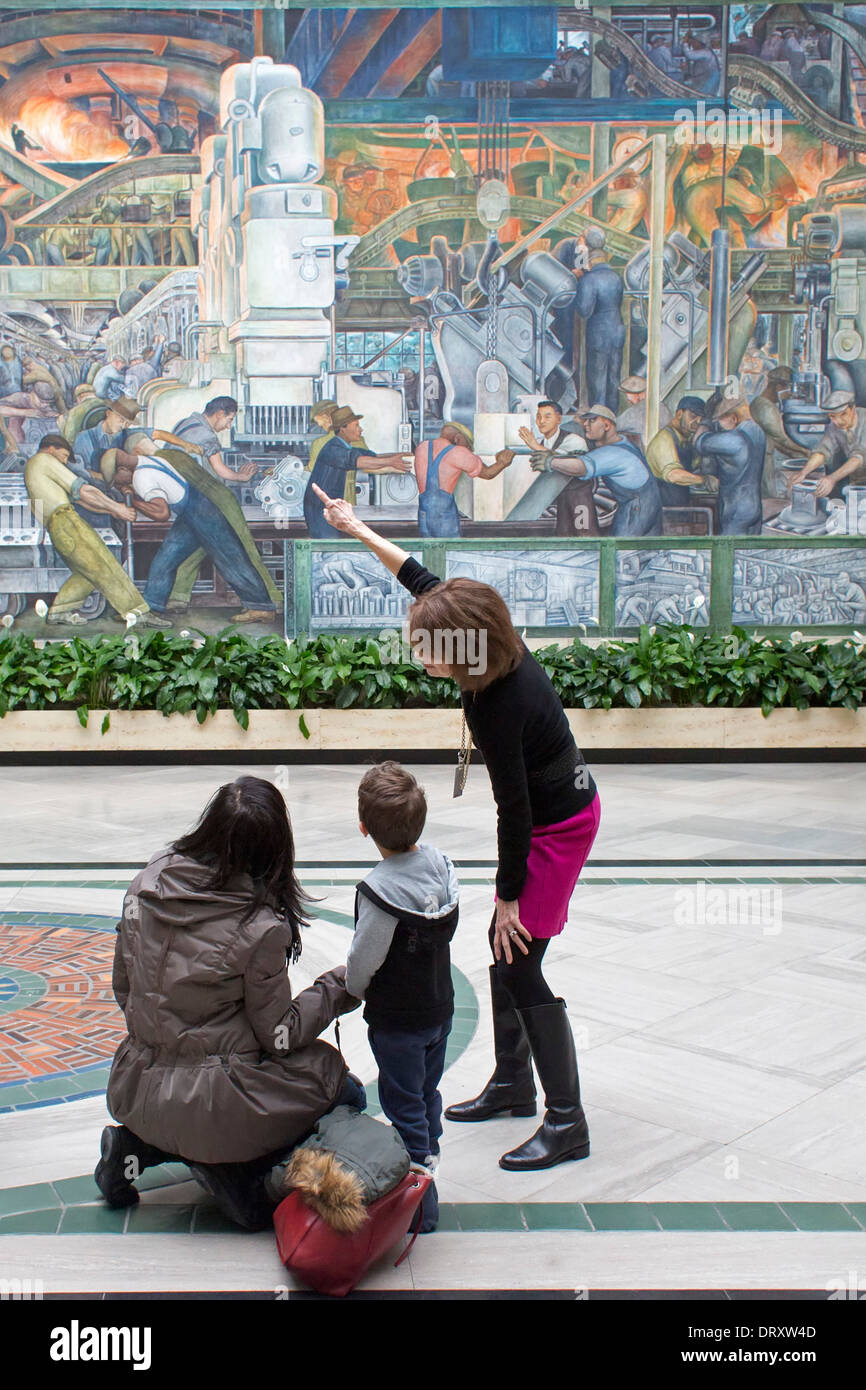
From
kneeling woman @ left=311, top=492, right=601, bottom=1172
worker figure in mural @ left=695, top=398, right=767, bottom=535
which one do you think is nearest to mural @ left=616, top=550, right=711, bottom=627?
worker figure in mural @ left=695, top=398, right=767, bottom=535

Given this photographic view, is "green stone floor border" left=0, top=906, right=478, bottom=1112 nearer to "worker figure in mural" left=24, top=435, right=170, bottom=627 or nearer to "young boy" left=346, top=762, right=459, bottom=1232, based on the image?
"young boy" left=346, top=762, right=459, bottom=1232

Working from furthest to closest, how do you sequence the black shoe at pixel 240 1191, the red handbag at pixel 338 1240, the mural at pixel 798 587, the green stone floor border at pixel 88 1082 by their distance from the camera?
the mural at pixel 798 587 < the green stone floor border at pixel 88 1082 < the black shoe at pixel 240 1191 < the red handbag at pixel 338 1240

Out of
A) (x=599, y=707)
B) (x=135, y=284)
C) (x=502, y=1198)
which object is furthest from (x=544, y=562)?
(x=502, y=1198)

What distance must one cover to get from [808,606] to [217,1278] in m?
12.6

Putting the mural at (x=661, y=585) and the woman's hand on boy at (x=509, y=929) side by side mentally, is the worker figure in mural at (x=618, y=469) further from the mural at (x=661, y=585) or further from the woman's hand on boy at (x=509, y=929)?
the woman's hand on boy at (x=509, y=929)

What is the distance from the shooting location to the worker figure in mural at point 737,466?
46.3 feet

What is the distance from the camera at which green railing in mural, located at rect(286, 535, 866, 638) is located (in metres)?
14.1

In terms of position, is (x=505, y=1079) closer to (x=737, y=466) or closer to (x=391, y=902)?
(x=391, y=902)

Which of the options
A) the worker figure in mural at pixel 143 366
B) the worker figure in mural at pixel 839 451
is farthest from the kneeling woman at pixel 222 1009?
the worker figure in mural at pixel 839 451

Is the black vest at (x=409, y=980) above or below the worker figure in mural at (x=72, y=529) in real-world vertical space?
below

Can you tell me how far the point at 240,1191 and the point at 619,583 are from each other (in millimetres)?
11773

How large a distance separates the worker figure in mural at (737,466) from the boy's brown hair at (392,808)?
1176 centimetres

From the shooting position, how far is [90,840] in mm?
7297
